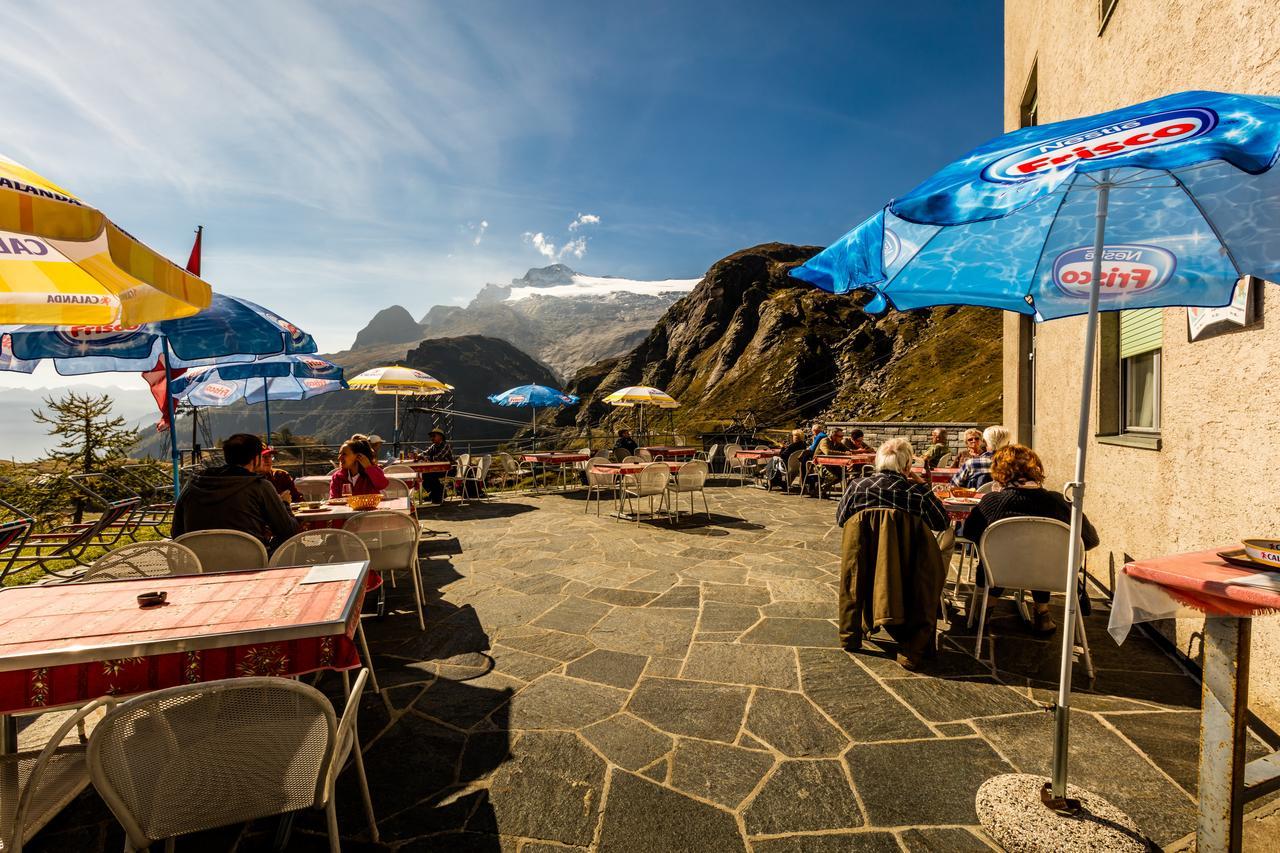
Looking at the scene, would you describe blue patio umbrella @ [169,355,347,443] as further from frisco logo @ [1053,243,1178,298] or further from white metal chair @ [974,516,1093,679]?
frisco logo @ [1053,243,1178,298]

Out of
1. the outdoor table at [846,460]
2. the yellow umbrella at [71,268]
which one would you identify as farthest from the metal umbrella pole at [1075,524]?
the outdoor table at [846,460]

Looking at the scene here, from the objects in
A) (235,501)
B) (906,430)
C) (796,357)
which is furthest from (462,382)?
(235,501)

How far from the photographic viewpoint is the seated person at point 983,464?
17.3 ft

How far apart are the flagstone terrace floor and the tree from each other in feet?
35.2

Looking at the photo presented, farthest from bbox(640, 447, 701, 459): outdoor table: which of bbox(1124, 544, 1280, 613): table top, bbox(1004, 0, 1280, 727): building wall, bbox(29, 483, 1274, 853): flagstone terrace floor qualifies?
bbox(1124, 544, 1280, 613): table top

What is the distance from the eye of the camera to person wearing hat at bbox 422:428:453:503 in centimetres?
1005

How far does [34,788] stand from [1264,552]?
159 inches

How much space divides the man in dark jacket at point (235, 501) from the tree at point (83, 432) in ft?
32.6

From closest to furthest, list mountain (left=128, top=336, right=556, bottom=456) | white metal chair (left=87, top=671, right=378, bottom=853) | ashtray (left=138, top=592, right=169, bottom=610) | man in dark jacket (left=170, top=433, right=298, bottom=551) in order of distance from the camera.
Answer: white metal chair (left=87, top=671, right=378, bottom=853)
ashtray (left=138, top=592, right=169, bottom=610)
man in dark jacket (left=170, top=433, right=298, bottom=551)
mountain (left=128, top=336, right=556, bottom=456)

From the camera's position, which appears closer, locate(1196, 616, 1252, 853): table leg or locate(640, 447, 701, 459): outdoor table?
locate(1196, 616, 1252, 853): table leg

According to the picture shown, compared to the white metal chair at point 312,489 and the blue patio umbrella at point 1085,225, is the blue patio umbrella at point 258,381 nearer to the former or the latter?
the white metal chair at point 312,489

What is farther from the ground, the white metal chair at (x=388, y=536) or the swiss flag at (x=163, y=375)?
the swiss flag at (x=163, y=375)

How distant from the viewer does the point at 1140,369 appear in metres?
4.58

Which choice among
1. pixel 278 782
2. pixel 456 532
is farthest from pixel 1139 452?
pixel 456 532
